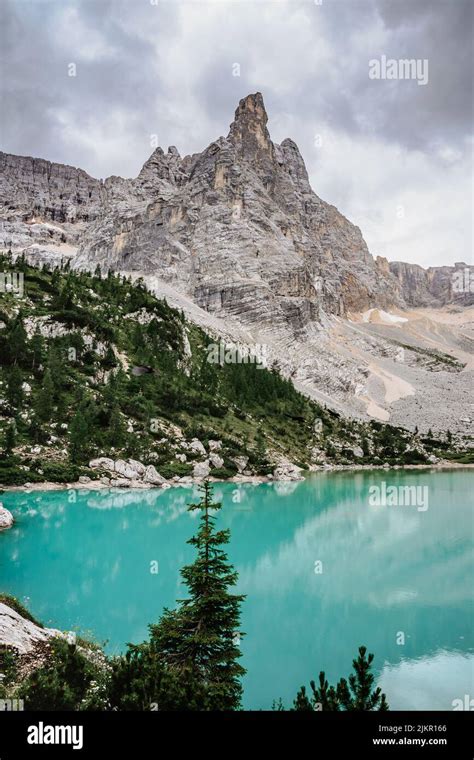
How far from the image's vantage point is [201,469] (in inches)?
2324

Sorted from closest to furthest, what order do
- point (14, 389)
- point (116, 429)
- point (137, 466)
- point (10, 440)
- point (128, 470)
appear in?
point (10, 440) < point (128, 470) < point (137, 466) < point (14, 389) < point (116, 429)

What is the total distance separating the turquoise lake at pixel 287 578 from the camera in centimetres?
1542

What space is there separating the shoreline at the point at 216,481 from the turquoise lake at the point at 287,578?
1450 mm

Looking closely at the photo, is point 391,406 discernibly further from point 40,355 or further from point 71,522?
point 71,522

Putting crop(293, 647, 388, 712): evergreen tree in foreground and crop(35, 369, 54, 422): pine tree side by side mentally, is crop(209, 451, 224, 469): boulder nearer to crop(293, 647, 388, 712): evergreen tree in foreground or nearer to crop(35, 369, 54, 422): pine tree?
crop(35, 369, 54, 422): pine tree

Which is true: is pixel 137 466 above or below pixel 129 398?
below

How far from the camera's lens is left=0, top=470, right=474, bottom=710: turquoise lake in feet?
50.6

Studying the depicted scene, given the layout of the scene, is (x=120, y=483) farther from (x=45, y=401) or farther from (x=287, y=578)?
(x=287, y=578)

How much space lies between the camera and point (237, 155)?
178250 millimetres

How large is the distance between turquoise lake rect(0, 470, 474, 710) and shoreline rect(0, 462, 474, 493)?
1450 millimetres

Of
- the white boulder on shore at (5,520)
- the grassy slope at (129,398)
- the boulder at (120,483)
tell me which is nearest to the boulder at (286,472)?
the grassy slope at (129,398)

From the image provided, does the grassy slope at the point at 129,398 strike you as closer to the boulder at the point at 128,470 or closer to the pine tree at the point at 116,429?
the pine tree at the point at 116,429

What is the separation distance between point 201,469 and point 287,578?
1369 inches

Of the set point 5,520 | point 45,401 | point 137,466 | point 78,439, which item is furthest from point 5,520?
point 45,401
